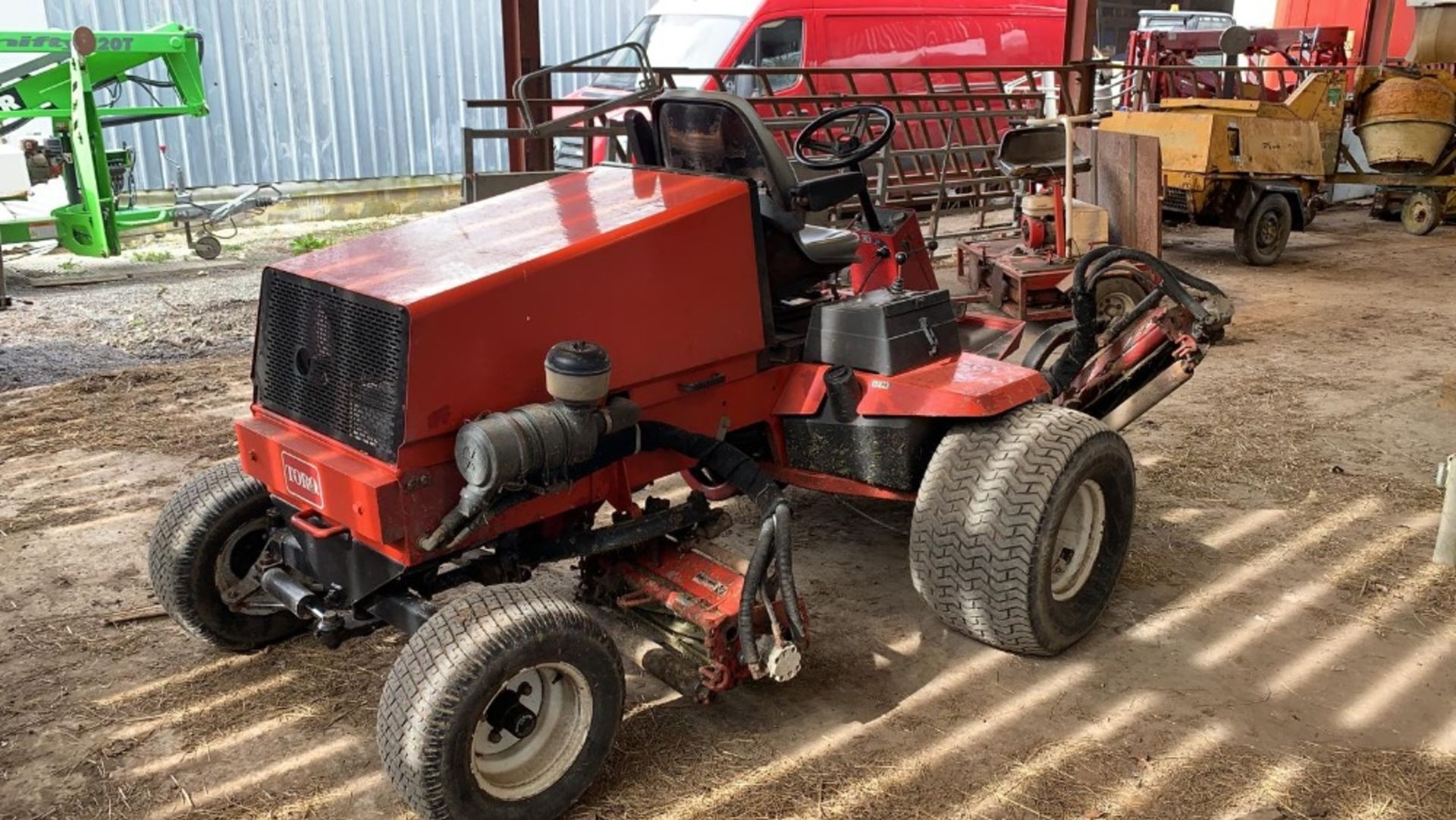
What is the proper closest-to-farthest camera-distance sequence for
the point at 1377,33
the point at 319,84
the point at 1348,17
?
the point at 319,84
the point at 1377,33
the point at 1348,17

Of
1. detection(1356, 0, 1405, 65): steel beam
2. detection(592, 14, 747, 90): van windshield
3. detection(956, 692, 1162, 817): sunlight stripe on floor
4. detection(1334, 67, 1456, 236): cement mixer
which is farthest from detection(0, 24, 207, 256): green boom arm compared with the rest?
detection(1356, 0, 1405, 65): steel beam

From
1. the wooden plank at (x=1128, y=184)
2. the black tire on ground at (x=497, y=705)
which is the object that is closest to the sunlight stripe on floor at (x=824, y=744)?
the black tire on ground at (x=497, y=705)

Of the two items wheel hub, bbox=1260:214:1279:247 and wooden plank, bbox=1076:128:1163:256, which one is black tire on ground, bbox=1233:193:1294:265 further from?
wooden plank, bbox=1076:128:1163:256

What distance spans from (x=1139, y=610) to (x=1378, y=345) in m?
4.01

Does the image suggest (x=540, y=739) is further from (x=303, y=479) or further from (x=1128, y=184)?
(x=1128, y=184)

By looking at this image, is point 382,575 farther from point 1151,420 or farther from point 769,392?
point 1151,420

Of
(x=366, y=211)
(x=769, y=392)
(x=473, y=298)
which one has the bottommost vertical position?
(x=366, y=211)

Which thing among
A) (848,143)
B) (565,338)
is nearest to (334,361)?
(565,338)

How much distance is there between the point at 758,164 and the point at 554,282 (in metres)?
0.81

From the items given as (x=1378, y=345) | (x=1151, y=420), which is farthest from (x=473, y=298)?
(x=1378, y=345)

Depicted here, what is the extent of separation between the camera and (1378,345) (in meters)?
6.58

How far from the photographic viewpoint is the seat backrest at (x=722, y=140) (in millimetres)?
3162

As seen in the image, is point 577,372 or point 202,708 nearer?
point 577,372

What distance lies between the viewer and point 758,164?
126 inches
